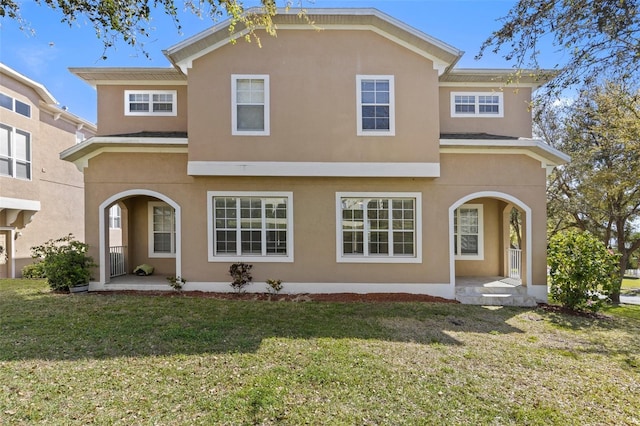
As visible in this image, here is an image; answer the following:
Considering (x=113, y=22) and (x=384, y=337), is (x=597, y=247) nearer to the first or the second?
(x=384, y=337)

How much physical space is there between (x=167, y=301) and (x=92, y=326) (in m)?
2.17

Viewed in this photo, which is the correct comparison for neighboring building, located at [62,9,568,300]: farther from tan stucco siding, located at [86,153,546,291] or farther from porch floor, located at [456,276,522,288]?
porch floor, located at [456,276,522,288]

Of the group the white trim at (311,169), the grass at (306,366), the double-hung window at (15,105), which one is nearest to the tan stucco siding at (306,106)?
the white trim at (311,169)

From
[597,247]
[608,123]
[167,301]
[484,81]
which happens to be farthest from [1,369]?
[608,123]

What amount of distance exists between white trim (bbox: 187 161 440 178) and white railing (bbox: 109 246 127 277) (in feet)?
16.1

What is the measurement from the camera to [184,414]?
13.0ft

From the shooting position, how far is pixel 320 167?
9828mm

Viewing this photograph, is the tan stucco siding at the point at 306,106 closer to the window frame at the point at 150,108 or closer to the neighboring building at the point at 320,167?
the neighboring building at the point at 320,167

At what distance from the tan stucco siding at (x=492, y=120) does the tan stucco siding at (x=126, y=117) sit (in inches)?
389

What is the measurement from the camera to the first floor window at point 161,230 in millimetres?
12289

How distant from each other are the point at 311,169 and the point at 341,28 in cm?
455

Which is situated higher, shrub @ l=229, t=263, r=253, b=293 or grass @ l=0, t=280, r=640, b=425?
shrub @ l=229, t=263, r=253, b=293

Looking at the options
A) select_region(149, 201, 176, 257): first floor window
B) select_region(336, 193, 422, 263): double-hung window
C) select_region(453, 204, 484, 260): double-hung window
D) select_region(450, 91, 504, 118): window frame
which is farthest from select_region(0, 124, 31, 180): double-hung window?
select_region(453, 204, 484, 260): double-hung window

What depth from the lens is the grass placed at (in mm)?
4070
